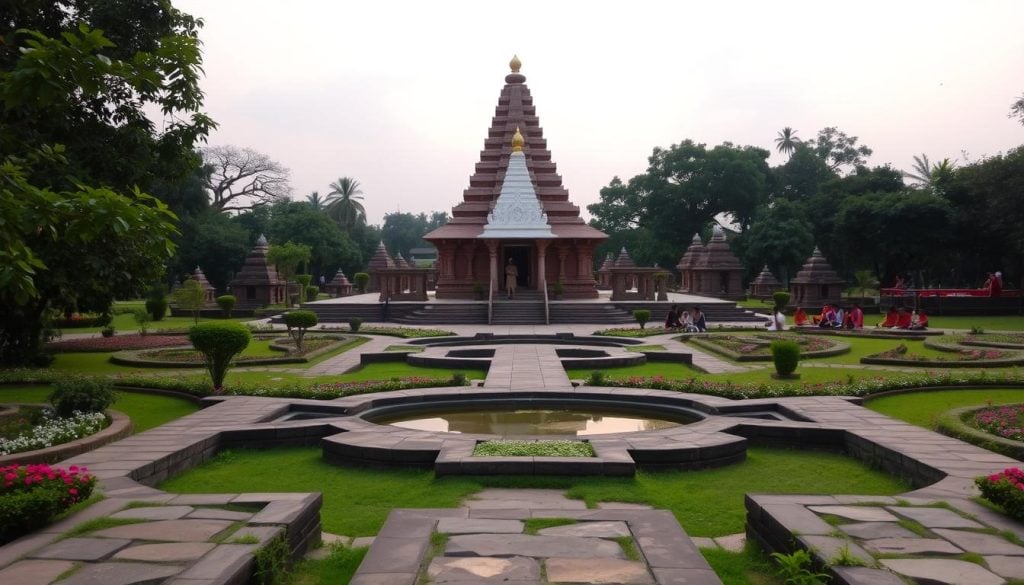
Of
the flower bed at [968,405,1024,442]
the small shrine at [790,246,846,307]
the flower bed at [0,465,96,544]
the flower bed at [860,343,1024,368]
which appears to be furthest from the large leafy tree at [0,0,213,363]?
the small shrine at [790,246,846,307]

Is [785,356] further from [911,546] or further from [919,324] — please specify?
[919,324]

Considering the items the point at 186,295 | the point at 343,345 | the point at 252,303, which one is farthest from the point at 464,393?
the point at 252,303

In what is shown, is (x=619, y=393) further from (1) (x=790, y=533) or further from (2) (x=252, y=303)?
(2) (x=252, y=303)

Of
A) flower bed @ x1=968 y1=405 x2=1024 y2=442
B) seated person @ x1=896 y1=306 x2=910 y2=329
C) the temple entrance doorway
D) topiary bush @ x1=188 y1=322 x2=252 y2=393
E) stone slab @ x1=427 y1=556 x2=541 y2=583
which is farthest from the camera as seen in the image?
the temple entrance doorway

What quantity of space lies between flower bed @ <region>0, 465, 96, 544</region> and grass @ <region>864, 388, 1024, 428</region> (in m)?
9.03

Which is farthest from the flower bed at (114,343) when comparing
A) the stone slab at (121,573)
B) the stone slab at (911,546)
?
the stone slab at (911,546)

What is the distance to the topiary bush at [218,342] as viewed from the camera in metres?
11.6

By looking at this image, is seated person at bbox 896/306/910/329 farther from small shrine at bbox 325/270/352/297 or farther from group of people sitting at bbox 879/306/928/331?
small shrine at bbox 325/270/352/297

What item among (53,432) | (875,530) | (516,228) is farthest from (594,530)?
(516,228)

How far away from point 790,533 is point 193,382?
1043 centimetres

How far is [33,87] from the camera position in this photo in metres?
4.16

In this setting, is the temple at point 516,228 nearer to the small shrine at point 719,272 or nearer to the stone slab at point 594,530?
the small shrine at point 719,272

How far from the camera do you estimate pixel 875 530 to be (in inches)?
190

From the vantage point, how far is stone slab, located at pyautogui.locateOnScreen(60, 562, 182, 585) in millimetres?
3977
